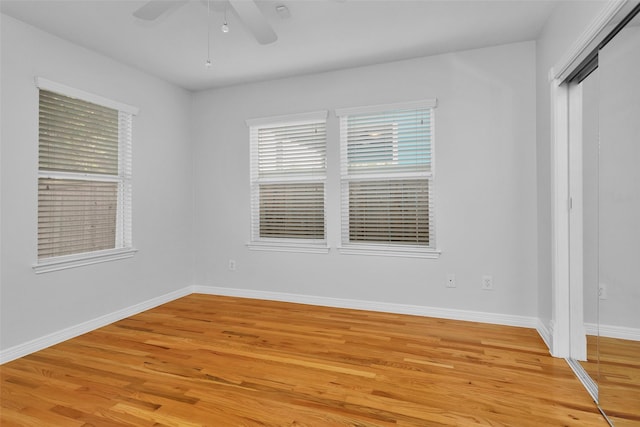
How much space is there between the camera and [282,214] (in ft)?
13.7

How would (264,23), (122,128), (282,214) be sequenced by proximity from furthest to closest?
1. (282,214)
2. (122,128)
3. (264,23)

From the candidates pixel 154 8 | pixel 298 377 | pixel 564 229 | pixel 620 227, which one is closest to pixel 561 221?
pixel 564 229

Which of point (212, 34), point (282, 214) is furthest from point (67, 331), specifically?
point (212, 34)

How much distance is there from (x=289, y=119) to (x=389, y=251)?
1.90 m

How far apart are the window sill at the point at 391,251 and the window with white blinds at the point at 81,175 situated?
7.91 feet

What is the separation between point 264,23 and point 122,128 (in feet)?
7.25

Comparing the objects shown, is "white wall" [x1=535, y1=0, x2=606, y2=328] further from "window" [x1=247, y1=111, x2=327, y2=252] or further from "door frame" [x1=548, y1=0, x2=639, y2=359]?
"window" [x1=247, y1=111, x2=327, y2=252]

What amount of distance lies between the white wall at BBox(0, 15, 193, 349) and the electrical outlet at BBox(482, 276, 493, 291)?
3.52 meters

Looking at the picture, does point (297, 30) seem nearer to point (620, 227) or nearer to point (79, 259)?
Answer: point (620, 227)

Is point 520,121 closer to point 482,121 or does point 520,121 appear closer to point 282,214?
point 482,121

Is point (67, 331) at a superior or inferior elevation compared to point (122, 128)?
inferior

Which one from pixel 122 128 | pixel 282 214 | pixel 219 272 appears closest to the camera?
pixel 122 128

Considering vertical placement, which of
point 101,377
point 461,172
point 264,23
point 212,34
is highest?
point 212,34

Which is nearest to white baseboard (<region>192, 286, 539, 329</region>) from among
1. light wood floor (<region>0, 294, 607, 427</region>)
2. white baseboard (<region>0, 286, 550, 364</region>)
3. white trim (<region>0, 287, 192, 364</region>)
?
white baseboard (<region>0, 286, 550, 364</region>)
